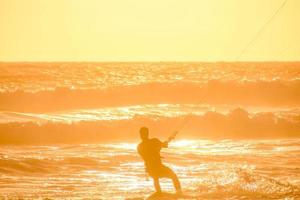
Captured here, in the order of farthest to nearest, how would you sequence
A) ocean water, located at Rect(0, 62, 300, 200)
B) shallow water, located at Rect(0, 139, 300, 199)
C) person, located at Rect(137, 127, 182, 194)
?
ocean water, located at Rect(0, 62, 300, 200)
shallow water, located at Rect(0, 139, 300, 199)
person, located at Rect(137, 127, 182, 194)

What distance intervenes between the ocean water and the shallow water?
2cm

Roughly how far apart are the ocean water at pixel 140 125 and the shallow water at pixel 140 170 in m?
0.02

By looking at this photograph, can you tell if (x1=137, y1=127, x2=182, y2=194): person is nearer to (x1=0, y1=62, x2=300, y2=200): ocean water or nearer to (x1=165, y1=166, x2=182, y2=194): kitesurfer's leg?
(x1=165, y1=166, x2=182, y2=194): kitesurfer's leg

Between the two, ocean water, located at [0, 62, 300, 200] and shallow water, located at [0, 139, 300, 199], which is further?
ocean water, located at [0, 62, 300, 200]

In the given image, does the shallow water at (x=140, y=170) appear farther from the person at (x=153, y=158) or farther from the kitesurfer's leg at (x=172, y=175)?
the person at (x=153, y=158)

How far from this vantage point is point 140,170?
16875mm

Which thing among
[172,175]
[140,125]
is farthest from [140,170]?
[140,125]

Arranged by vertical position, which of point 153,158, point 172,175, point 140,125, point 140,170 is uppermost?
point 140,125

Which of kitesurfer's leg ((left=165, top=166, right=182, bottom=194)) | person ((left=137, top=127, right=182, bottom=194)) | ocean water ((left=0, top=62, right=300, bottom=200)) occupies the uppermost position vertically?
ocean water ((left=0, top=62, right=300, bottom=200))

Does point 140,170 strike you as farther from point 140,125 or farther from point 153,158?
point 140,125

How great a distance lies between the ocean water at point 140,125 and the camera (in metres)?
14.6

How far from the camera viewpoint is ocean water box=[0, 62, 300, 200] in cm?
1456

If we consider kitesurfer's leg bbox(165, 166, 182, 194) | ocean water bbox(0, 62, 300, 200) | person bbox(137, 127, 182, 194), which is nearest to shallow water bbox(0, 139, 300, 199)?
ocean water bbox(0, 62, 300, 200)

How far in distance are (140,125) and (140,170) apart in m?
11.3
